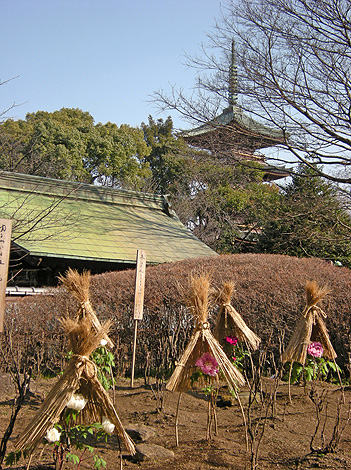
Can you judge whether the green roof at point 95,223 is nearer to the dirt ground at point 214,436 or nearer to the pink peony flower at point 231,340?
the dirt ground at point 214,436

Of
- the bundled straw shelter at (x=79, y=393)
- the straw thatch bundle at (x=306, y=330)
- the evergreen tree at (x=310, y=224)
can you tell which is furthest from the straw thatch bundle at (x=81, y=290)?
the evergreen tree at (x=310, y=224)

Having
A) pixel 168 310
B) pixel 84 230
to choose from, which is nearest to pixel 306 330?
pixel 168 310

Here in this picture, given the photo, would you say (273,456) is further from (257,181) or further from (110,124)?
(110,124)

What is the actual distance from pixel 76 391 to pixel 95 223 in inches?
378

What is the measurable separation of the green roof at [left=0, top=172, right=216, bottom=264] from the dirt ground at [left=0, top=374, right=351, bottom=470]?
3947mm

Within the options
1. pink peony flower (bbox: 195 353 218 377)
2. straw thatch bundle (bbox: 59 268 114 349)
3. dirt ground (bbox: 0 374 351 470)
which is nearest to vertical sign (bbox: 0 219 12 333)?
straw thatch bundle (bbox: 59 268 114 349)

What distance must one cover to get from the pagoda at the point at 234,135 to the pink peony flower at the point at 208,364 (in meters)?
9.67

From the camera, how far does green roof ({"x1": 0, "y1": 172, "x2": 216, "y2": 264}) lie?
34.3ft

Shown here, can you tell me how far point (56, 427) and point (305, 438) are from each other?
270 centimetres

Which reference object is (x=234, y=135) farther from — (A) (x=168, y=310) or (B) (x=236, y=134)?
(A) (x=168, y=310)

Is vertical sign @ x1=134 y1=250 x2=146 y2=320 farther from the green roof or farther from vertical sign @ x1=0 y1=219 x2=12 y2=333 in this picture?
the green roof

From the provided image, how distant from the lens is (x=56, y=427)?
3180mm

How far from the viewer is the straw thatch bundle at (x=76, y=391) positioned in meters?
3.14

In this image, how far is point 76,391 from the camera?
3330 millimetres
